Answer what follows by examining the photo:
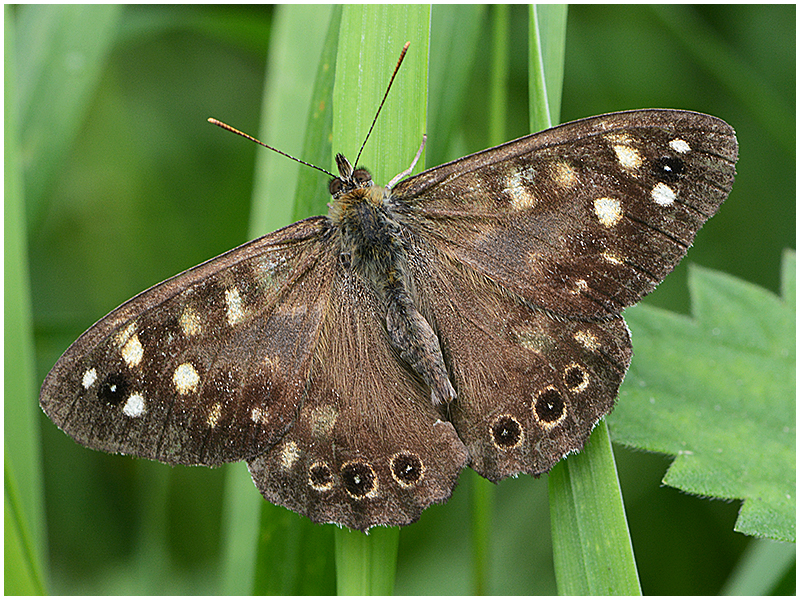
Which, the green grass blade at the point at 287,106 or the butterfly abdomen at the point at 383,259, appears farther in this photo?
the green grass blade at the point at 287,106

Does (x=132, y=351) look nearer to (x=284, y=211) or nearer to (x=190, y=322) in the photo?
(x=190, y=322)

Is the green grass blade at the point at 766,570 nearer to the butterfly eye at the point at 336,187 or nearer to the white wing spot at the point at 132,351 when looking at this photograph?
the butterfly eye at the point at 336,187

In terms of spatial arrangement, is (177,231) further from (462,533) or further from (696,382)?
(696,382)

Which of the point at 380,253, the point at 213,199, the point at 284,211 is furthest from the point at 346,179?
the point at 213,199

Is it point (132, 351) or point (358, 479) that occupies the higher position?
point (132, 351)

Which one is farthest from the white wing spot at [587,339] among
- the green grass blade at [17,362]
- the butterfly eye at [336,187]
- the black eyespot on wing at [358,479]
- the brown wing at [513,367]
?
the green grass blade at [17,362]

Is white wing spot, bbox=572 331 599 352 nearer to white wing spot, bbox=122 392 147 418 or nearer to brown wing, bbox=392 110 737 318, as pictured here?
brown wing, bbox=392 110 737 318

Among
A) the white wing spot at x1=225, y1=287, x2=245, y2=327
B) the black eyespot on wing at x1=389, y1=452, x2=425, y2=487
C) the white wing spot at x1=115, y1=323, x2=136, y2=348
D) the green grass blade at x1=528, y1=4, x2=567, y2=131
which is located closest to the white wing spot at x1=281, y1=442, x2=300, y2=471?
the black eyespot on wing at x1=389, y1=452, x2=425, y2=487

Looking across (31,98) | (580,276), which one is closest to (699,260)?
(580,276)

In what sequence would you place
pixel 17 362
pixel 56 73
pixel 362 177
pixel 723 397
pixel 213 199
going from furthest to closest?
pixel 213 199 → pixel 56 73 → pixel 17 362 → pixel 723 397 → pixel 362 177
